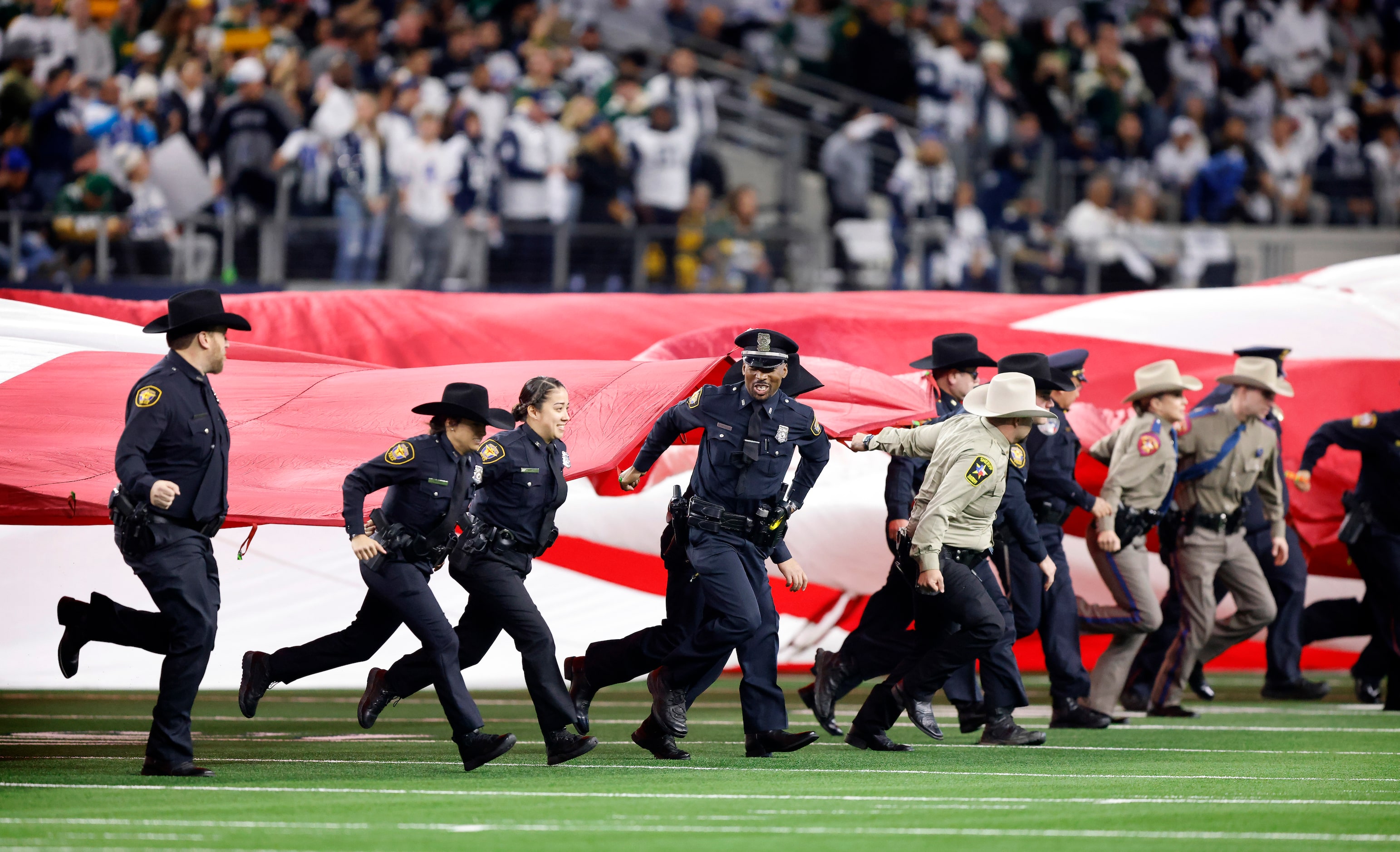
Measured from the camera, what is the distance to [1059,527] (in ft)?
28.6

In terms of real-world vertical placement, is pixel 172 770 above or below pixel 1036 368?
below

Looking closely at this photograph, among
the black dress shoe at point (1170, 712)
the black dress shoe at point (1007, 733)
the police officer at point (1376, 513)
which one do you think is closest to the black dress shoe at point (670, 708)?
the black dress shoe at point (1007, 733)

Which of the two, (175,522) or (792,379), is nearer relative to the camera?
(175,522)

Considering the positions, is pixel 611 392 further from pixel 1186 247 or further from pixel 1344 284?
pixel 1186 247

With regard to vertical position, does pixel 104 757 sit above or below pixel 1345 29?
below

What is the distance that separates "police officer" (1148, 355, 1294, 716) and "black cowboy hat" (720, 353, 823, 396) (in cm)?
285

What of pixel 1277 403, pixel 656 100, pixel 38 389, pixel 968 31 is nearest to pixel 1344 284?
pixel 1277 403

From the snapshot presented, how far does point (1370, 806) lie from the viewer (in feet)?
18.6

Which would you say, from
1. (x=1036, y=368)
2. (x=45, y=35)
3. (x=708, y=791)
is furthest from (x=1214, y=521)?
(x=45, y=35)

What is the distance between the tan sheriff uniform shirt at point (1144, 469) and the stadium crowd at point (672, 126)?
4.82 metres

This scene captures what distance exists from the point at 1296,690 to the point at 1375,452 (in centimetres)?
135

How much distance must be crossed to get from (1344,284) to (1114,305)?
149cm

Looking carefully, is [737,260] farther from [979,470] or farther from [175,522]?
[175,522]

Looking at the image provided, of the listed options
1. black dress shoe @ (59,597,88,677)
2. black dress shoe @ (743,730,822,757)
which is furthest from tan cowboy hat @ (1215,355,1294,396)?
black dress shoe @ (59,597,88,677)
